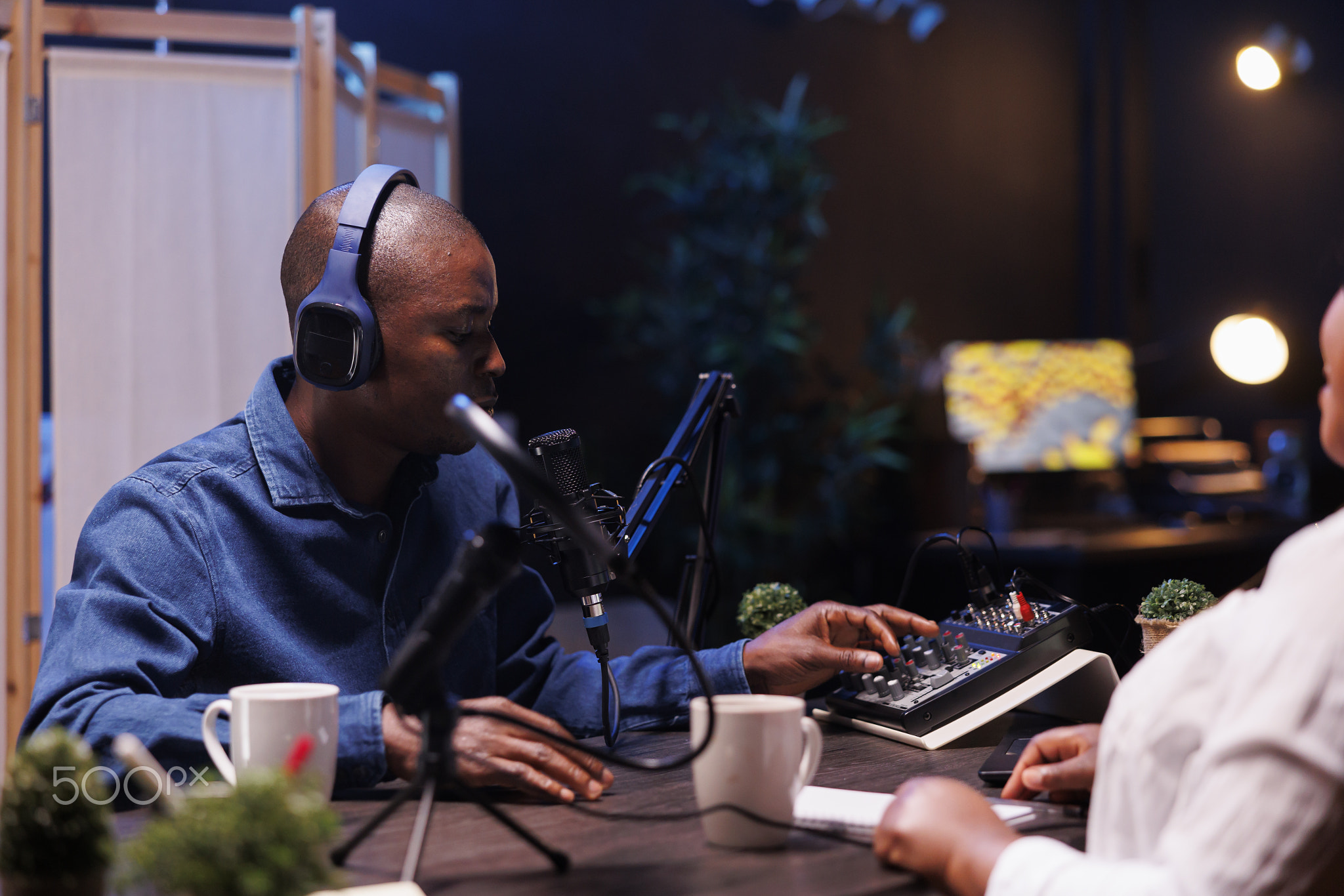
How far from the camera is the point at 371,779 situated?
1.01 meters

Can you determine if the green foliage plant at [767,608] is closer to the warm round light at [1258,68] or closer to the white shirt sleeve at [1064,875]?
the white shirt sleeve at [1064,875]

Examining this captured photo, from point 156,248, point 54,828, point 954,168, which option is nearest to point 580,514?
point 54,828

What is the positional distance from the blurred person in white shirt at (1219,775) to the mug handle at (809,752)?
7 centimetres

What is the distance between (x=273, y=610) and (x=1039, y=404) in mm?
3266

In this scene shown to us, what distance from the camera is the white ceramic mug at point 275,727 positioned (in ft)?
2.85

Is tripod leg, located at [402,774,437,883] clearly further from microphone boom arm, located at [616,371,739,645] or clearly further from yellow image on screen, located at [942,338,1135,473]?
yellow image on screen, located at [942,338,1135,473]

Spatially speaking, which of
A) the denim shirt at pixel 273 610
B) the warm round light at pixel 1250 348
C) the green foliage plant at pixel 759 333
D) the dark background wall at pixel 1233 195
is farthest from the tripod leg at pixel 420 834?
the dark background wall at pixel 1233 195

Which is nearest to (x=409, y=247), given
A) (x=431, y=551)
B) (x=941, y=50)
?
(x=431, y=551)

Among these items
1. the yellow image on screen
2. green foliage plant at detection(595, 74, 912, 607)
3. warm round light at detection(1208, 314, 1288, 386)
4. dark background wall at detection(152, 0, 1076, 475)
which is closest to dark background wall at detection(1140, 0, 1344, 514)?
warm round light at detection(1208, 314, 1288, 386)

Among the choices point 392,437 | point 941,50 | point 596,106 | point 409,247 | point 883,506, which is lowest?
point 883,506

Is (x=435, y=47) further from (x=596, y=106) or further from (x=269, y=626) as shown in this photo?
(x=269, y=626)

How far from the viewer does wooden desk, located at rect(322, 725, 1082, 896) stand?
774 millimetres

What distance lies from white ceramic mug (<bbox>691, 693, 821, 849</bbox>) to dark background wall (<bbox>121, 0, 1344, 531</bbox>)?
296cm

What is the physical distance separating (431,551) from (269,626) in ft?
0.78
